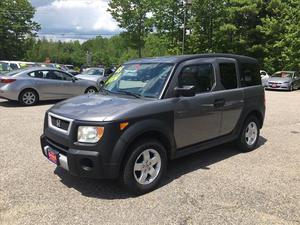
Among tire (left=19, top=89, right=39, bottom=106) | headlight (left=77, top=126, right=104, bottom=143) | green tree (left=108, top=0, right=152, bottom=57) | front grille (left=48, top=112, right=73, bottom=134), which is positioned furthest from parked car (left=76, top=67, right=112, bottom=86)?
green tree (left=108, top=0, right=152, bottom=57)

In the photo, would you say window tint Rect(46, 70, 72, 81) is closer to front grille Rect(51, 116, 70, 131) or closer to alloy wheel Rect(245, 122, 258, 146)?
alloy wheel Rect(245, 122, 258, 146)

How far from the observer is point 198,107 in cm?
542

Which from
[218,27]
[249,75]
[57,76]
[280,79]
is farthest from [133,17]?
[249,75]

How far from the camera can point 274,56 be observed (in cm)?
3666

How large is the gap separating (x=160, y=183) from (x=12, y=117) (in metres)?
6.71

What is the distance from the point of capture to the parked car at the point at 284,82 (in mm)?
24531

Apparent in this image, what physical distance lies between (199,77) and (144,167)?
1807 millimetres

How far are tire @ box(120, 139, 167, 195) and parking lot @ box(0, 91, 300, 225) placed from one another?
14cm

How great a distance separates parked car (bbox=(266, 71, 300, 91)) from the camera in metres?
24.5

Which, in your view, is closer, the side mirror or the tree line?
the side mirror

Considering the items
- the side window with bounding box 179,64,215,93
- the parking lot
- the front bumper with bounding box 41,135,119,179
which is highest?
the side window with bounding box 179,64,215,93

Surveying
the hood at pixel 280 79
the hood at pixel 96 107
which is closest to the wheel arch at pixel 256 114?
the hood at pixel 96 107

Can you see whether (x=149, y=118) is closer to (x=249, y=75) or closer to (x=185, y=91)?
(x=185, y=91)

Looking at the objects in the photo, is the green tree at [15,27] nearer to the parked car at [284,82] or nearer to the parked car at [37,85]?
the parked car at [284,82]
